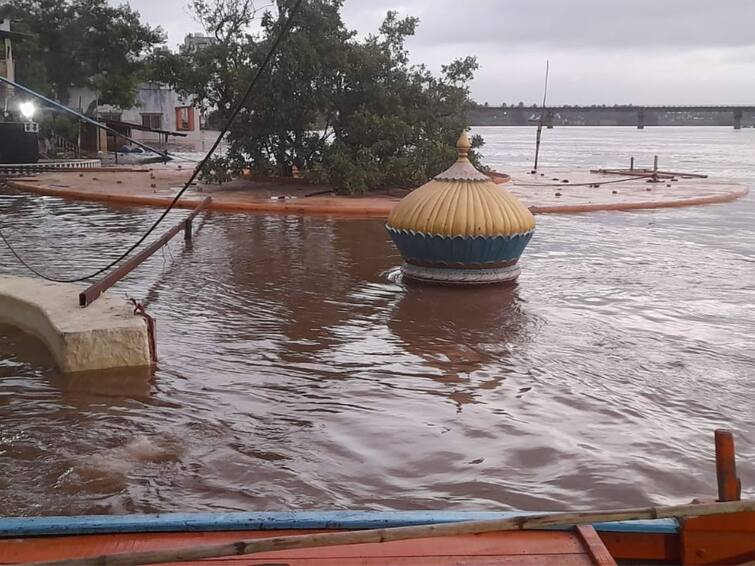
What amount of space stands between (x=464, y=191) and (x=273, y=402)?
456 cm

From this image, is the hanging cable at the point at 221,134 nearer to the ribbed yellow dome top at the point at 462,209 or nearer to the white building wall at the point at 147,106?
the ribbed yellow dome top at the point at 462,209

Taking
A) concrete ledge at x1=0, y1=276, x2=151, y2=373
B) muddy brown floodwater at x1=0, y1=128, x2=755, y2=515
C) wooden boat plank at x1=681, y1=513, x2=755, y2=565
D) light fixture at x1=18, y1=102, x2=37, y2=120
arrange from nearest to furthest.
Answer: wooden boat plank at x1=681, y1=513, x2=755, y2=565 < muddy brown floodwater at x1=0, y1=128, x2=755, y2=515 < concrete ledge at x1=0, y1=276, x2=151, y2=373 < light fixture at x1=18, y1=102, x2=37, y2=120

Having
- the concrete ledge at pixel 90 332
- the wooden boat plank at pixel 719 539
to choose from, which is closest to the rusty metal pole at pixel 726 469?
the wooden boat plank at pixel 719 539

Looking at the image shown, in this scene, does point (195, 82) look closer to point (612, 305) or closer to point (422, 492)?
point (612, 305)

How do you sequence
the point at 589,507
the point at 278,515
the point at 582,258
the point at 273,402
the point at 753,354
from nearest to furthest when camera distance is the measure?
the point at 278,515 < the point at 589,507 < the point at 273,402 < the point at 753,354 < the point at 582,258

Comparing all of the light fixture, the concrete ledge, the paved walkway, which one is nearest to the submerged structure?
the concrete ledge

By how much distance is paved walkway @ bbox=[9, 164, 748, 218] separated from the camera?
16.7 m

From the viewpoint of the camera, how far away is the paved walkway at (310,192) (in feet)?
54.8

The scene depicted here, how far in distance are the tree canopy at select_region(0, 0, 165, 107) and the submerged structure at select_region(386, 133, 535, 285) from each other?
33862 mm

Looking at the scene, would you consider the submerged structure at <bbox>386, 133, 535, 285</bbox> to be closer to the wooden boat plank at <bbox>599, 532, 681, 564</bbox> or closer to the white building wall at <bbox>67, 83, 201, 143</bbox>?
the wooden boat plank at <bbox>599, 532, 681, 564</bbox>

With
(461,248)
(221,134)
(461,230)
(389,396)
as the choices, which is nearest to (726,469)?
(389,396)

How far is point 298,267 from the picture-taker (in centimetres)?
1051

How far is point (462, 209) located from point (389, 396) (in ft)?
12.5

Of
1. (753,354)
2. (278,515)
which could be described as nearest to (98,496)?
(278,515)
